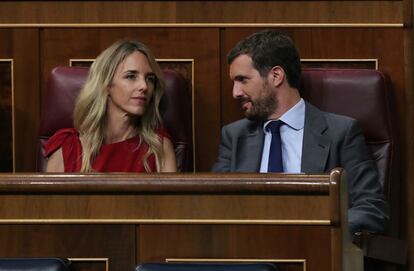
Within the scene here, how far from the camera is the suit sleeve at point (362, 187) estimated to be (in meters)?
1.27

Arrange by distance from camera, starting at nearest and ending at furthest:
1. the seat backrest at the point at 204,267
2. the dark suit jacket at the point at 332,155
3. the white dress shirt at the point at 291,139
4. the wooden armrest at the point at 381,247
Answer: the seat backrest at the point at 204,267 < the wooden armrest at the point at 381,247 < the dark suit jacket at the point at 332,155 < the white dress shirt at the point at 291,139

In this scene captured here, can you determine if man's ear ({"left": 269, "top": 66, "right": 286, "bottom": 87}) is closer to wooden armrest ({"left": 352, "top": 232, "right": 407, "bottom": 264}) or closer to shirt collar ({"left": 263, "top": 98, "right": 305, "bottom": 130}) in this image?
shirt collar ({"left": 263, "top": 98, "right": 305, "bottom": 130})

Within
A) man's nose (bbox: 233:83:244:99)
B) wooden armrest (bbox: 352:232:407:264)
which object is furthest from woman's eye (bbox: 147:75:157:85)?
wooden armrest (bbox: 352:232:407:264)

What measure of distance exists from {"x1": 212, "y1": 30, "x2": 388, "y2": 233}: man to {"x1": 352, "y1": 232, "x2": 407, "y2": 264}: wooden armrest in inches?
2.1

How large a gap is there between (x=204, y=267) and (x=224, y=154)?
1.37ft

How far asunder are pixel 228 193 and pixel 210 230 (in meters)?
0.04

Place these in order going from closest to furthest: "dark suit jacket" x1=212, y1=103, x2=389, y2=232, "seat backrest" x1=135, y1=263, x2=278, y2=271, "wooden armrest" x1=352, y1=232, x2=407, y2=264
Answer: "seat backrest" x1=135, y1=263, x2=278, y2=271 < "wooden armrest" x1=352, y1=232, x2=407, y2=264 < "dark suit jacket" x1=212, y1=103, x2=389, y2=232

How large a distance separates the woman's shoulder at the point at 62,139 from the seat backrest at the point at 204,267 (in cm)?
44

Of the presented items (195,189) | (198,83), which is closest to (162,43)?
(198,83)

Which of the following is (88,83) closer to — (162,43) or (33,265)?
(162,43)

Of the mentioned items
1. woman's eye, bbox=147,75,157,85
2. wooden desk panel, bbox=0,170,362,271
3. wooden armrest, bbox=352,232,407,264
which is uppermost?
woman's eye, bbox=147,75,157,85

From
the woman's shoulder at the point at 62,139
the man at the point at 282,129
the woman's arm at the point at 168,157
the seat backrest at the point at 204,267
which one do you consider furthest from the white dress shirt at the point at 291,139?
the seat backrest at the point at 204,267

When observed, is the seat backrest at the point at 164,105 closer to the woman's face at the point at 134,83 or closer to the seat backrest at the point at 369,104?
the woman's face at the point at 134,83

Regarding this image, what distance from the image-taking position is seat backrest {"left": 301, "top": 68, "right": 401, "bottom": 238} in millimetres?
1403
